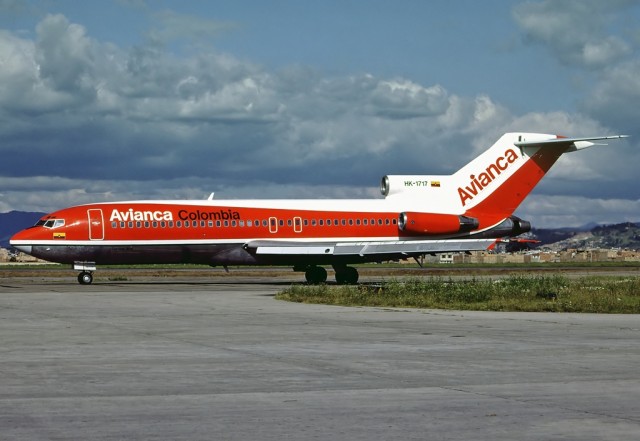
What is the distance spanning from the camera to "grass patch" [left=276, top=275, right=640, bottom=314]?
2992 cm

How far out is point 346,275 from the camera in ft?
177

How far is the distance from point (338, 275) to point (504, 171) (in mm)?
10630

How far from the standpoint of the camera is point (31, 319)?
85.7ft

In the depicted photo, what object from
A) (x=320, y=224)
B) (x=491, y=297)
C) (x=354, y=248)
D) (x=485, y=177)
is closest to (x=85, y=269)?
(x=320, y=224)

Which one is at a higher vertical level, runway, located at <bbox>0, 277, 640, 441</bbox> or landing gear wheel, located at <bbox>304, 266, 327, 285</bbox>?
landing gear wheel, located at <bbox>304, 266, 327, 285</bbox>

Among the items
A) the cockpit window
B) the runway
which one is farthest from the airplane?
the runway

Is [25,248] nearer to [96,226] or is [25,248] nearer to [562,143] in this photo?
[96,226]

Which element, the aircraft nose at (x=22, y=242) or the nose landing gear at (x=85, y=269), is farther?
the nose landing gear at (x=85, y=269)

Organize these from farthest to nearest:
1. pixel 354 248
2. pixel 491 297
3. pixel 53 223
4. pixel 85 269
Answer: pixel 354 248 → pixel 85 269 → pixel 53 223 → pixel 491 297

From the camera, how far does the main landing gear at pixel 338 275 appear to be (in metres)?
53.9

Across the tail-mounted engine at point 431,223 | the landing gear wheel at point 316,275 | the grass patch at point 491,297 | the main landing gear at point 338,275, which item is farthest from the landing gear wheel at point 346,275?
the grass patch at point 491,297

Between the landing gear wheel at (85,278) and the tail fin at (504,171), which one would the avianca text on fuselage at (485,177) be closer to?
the tail fin at (504,171)

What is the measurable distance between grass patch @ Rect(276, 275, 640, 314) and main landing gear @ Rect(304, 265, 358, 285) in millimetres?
15449

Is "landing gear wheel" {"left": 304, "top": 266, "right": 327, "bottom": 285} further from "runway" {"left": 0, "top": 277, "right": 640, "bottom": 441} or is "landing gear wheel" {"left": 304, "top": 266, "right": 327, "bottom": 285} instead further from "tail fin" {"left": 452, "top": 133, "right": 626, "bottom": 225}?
"runway" {"left": 0, "top": 277, "right": 640, "bottom": 441}
